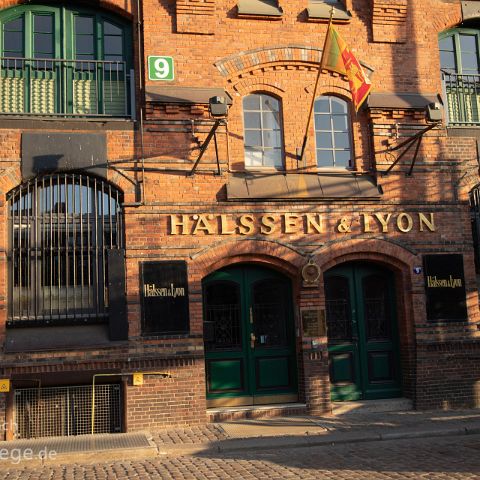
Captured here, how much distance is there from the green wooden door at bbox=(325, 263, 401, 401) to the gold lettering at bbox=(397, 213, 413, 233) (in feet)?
3.13

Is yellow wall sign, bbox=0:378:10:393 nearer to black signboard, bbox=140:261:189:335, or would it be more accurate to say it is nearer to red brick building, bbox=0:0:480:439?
red brick building, bbox=0:0:480:439

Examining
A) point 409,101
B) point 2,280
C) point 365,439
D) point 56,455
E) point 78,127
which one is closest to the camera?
point 56,455

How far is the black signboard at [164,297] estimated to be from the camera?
11.1 m

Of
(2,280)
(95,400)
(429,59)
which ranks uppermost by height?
(429,59)

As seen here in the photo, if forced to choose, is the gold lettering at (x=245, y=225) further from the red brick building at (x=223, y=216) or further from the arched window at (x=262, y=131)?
the arched window at (x=262, y=131)

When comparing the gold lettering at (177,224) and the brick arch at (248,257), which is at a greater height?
the gold lettering at (177,224)

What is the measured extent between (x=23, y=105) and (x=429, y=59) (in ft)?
26.8

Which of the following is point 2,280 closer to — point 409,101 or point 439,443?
point 439,443

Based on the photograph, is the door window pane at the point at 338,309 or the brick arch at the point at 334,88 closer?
the door window pane at the point at 338,309

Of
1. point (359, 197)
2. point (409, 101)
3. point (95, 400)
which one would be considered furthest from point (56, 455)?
point (409, 101)

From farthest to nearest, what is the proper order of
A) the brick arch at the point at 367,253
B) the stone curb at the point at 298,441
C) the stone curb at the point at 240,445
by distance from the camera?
1. the brick arch at the point at 367,253
2. the stone curb at the point at 298,441
3. the stone curb at the point at 240,445

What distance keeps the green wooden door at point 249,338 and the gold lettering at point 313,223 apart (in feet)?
3.66

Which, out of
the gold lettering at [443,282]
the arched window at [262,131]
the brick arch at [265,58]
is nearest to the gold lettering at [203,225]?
the arched window at [262,131]

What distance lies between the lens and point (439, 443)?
936 centimetres
